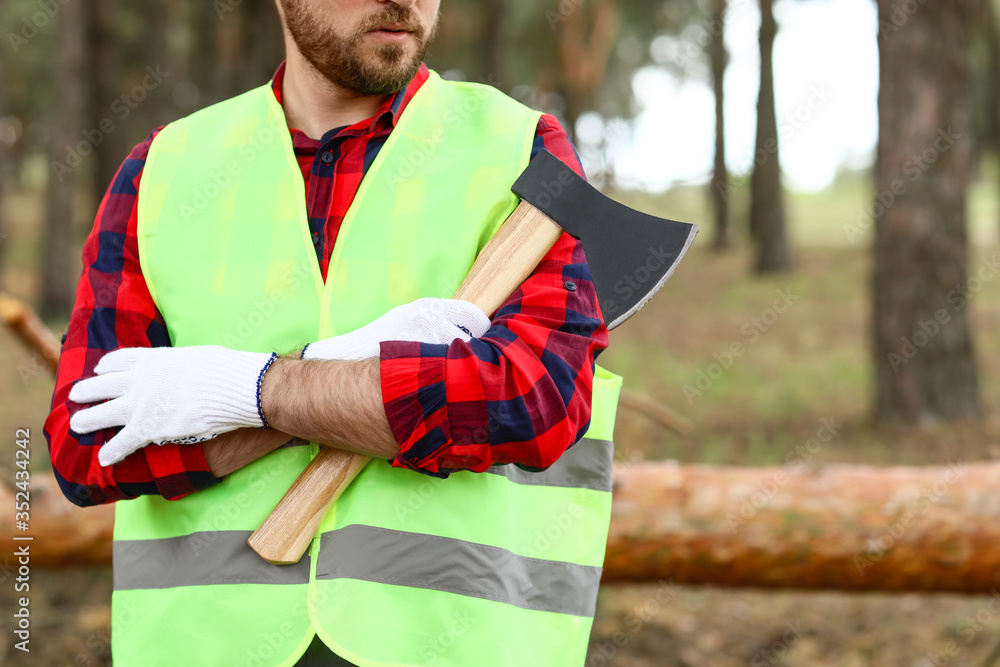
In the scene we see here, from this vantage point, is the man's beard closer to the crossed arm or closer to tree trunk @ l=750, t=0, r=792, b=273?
the crossed arm

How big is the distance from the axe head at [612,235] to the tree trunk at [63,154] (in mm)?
11919

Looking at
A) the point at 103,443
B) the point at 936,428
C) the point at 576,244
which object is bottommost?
the point at 936,428

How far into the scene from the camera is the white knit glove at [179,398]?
5.51ft

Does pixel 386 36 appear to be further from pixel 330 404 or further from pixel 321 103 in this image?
pixel 330 404

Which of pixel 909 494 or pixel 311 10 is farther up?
pixel 311 10

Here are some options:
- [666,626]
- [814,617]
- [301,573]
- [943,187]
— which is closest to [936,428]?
[943,187]

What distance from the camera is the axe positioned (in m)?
1.73

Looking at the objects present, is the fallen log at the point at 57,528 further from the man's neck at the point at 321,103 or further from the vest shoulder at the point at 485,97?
the vest shoulder at the point at 485,97

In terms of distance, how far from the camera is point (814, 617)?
459cm

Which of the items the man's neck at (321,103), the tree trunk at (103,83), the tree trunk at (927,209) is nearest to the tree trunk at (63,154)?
the tree trunk at (103,83)

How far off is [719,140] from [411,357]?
18.2m

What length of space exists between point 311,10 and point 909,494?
9.57ft

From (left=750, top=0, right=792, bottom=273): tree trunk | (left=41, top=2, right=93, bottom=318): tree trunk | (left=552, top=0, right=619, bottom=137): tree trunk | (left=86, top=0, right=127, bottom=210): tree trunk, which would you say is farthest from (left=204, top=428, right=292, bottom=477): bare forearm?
(left=552, top=0, right=619, bottom=137): tree trunk

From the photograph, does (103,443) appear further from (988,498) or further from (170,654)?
(988,498)
